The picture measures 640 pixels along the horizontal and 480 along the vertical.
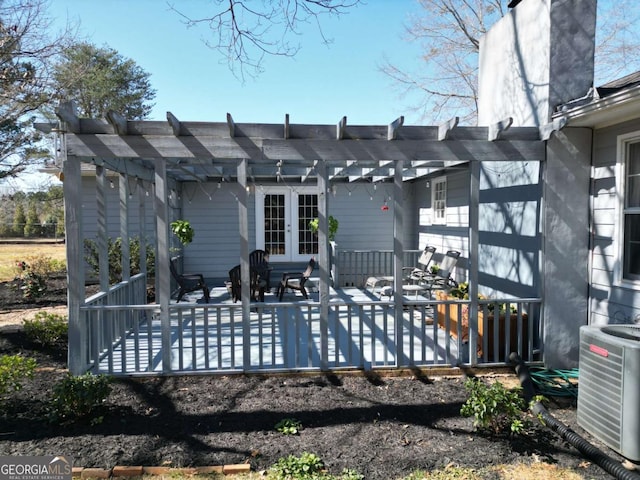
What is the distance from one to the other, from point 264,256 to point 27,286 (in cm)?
472

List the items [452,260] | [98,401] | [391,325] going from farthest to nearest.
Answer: [452,260] → [391,325] → [98,401]

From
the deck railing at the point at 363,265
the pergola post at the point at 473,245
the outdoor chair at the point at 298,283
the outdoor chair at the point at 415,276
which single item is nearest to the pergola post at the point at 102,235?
the outdoor chair at the point at 298,283

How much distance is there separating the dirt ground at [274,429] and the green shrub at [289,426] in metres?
0.05

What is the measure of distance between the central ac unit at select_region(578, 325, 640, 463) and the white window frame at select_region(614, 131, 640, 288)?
3.34 feet

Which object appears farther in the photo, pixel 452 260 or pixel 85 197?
pixel 85 197

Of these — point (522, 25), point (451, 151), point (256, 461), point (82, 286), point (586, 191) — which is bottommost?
point (256, 461)

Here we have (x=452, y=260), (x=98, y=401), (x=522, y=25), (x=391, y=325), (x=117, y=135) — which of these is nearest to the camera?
(x=98, y=401)

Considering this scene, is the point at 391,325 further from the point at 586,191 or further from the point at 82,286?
the point at 82,286

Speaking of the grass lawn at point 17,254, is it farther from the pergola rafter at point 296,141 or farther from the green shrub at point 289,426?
the green shrub at point 289,426

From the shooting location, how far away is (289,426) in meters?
3.38

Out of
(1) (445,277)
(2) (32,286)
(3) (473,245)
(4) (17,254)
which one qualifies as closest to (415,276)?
(1) (445,277)

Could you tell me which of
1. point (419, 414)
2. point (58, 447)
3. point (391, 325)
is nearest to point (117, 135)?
point (58, 447)

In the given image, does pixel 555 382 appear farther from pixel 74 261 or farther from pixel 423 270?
pixel 74 261

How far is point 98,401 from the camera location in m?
3.46
